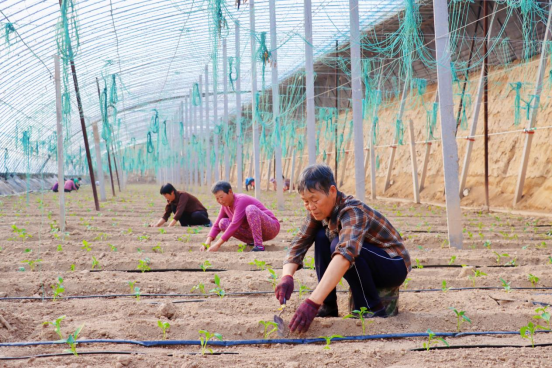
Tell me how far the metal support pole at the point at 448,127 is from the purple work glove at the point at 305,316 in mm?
3729

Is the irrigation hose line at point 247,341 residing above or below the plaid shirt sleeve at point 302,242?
below

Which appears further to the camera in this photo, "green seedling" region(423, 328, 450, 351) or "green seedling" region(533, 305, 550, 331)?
"green seedling" region(533, 305, 550, 331)

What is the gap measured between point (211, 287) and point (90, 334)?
136 centimetres

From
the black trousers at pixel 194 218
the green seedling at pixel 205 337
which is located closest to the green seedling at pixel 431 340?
the green seedling at pixel 205 337

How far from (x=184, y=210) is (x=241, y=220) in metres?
2.84

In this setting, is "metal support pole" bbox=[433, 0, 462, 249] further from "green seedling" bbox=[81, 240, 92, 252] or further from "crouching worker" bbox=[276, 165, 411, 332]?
"green seedling" bbox=[81, 240, 92, 252]

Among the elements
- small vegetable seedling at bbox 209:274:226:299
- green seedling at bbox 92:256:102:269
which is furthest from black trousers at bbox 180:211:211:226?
small vegetable seedling at bbox 209:274:226:299

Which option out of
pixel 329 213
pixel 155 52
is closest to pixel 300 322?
pixel 329 213

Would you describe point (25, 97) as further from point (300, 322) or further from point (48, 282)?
point (300, 322)

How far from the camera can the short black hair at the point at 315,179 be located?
9.32 feet

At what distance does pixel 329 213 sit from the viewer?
2.99 metres

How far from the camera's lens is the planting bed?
257 cm

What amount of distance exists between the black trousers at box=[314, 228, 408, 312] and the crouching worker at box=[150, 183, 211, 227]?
492 centimetres

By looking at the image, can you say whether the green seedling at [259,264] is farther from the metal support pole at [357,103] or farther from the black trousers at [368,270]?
the metal support pole at [357,103]
